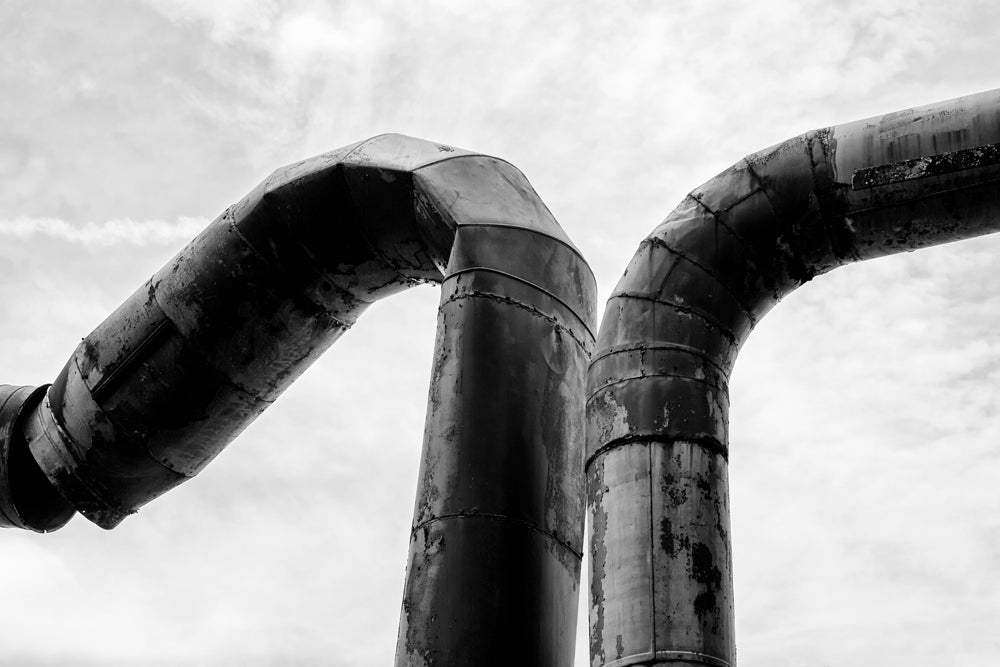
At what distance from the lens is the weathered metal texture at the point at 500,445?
4941 mm

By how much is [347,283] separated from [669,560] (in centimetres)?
278

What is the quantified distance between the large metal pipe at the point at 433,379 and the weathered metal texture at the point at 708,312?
0.41 m

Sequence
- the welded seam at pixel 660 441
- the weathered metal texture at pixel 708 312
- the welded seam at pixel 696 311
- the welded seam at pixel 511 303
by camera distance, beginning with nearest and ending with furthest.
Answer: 1. the weathered metal texture at pixel 708 312
2. the welded seam at pixel 660 441
3. the welded seam at pixel 696 311
4. the welded seam at pixel 511 303

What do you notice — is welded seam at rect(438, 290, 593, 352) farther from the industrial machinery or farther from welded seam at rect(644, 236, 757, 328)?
welded seam at rect(644, 236, 757, 328)

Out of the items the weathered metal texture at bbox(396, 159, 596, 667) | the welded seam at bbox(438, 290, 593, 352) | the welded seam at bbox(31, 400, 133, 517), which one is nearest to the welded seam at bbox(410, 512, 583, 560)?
the weathered metal texture at bbox(396, 159, 596, 667)

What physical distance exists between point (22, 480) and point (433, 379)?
3.31 meters

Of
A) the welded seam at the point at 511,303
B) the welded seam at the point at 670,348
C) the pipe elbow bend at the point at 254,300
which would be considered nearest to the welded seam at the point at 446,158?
the pipe elbow bend at the point at 254,300

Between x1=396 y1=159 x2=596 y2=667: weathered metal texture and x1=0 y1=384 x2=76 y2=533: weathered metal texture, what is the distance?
3200mm

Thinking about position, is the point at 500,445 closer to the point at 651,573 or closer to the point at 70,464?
the point at 651,573

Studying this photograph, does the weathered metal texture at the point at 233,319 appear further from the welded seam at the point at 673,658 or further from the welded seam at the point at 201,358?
the welded seam at the point at 673,658

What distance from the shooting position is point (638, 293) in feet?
17.3

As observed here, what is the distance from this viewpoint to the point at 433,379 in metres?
5.59

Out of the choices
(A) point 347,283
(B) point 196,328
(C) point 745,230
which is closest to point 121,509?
(B) point 196,328

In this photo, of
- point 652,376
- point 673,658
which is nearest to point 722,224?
point 652,376
